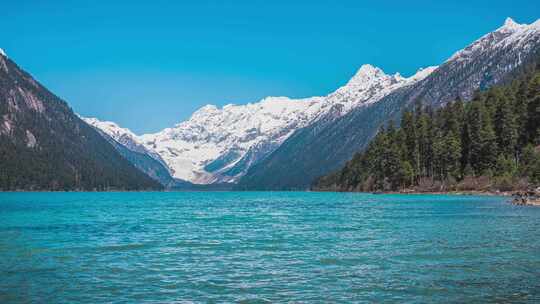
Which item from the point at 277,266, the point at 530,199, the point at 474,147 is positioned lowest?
the point at 277,266

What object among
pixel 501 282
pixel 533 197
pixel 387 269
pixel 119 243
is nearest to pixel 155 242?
pixel 119 243

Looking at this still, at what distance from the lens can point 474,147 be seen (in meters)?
147

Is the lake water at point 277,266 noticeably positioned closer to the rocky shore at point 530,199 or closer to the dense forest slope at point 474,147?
the rocky shore at point 530,199

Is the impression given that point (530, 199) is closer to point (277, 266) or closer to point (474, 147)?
point (474, 147)

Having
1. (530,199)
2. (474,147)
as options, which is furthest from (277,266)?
(474,147)

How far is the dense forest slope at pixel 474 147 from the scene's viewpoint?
5325 inches

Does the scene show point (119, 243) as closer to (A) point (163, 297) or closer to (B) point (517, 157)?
(A) point (163, 297)

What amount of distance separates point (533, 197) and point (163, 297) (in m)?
87.4

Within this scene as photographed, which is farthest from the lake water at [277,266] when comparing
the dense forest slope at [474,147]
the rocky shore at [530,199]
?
the dense forest slope at [474,147]

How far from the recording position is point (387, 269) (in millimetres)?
30188

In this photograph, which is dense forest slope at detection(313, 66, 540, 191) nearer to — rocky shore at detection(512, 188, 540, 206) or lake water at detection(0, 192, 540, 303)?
rocky shore at detection(512, 188, 540, 206)

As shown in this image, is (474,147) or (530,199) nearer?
(530,199)

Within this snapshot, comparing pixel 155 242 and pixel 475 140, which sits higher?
pixel 475 140

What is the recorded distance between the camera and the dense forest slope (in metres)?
135
